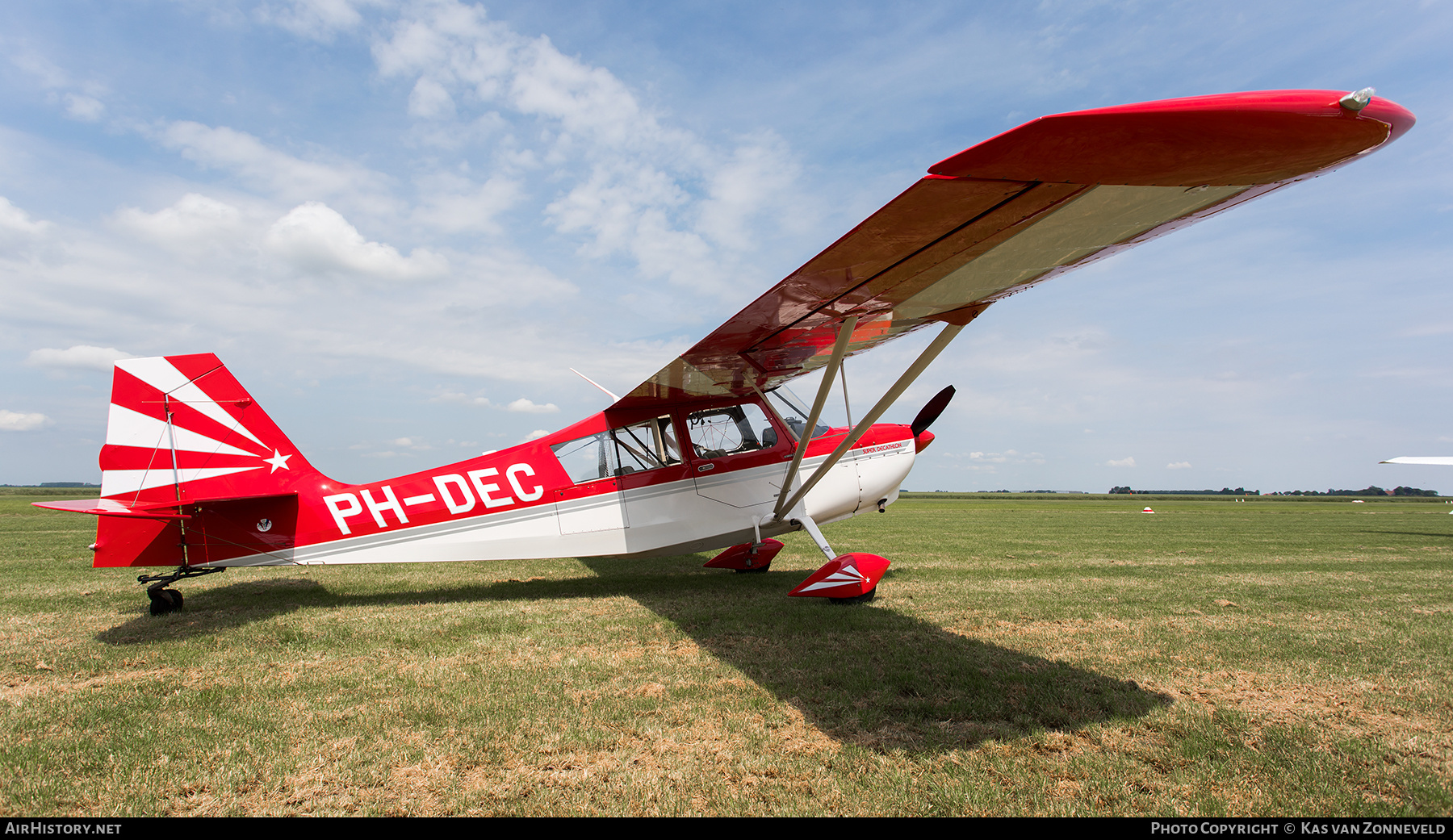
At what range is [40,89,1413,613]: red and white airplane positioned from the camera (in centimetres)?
232

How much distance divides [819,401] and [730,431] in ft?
5.99

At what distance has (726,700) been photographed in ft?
11.6

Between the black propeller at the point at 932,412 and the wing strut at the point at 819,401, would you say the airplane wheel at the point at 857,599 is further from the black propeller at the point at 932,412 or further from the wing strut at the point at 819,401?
the black propeller at the point at 932,412

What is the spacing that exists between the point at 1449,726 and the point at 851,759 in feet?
10.6

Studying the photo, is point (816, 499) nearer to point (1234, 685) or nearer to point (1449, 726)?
point (1234, 685)

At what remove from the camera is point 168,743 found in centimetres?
297

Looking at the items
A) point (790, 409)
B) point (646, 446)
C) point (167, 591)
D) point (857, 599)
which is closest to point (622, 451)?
point (646, 446)

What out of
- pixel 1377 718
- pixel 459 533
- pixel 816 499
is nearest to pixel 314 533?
pixel 459 533

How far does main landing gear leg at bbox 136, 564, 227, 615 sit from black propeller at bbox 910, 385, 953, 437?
7.62 meters

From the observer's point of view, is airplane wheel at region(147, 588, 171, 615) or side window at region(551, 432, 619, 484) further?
side window at region(551, 432, 619, 484)

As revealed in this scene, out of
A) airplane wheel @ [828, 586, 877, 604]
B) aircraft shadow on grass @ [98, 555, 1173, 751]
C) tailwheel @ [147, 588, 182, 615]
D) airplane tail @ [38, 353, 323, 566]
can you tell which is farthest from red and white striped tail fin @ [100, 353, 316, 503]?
airplane wheel @ [828, 586, 877, 604]
